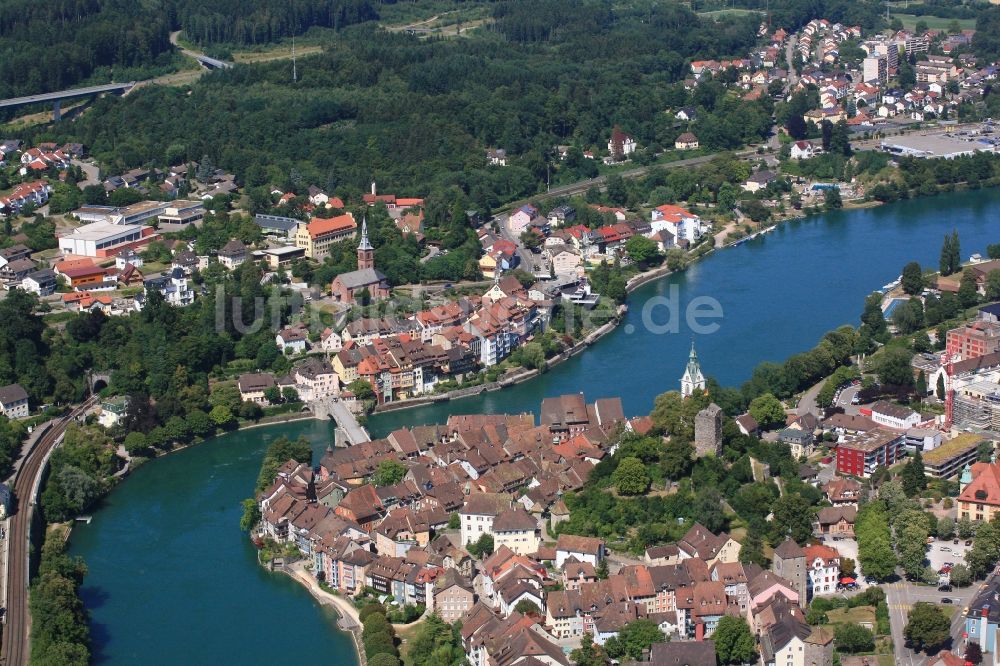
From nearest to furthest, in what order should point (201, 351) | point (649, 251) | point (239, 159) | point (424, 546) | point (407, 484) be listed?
1. point (424, 546)
2. point (407, 484)
3. point (201, 351)
4. point (649, 251)
5. point (239, 159)

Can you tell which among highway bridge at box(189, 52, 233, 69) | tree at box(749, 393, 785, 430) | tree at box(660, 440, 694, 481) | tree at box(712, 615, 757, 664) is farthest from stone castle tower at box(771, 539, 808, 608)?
highway bridge at box(189, 52, 233, 69)

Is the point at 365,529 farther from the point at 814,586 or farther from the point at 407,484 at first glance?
the point at 814,586

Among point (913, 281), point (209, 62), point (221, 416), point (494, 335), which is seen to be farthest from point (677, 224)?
point (209, 62)

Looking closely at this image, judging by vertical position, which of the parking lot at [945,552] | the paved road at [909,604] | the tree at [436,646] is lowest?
the tree at [436,646]

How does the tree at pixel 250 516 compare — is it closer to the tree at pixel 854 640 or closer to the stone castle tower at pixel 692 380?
the stone castle tower at pixel 692 380

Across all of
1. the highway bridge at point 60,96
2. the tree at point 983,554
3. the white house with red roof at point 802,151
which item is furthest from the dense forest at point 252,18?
the tree at point 983,554

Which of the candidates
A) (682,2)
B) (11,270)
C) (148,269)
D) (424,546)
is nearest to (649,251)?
(148,269)

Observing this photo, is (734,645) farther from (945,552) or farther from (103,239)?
(103,239)
